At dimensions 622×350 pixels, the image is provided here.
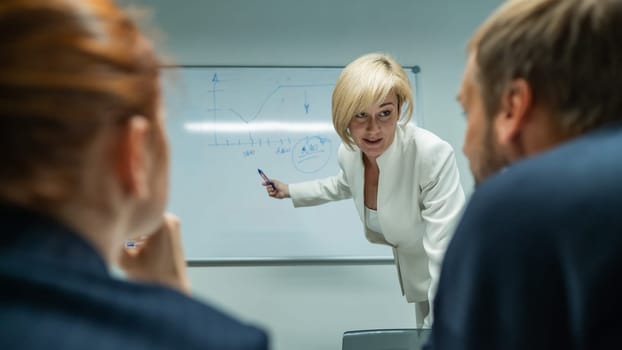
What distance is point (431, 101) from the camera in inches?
83.6

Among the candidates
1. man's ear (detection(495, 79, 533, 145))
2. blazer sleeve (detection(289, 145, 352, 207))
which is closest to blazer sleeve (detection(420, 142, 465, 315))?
blazer sleeve (detection(289, 145, 352, 207))

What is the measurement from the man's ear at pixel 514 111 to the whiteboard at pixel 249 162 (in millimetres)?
1476

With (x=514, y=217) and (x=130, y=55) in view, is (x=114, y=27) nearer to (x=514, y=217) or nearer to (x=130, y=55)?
(x=130, y=55)

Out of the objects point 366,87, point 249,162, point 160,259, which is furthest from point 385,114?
point 160,259

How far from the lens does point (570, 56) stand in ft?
1.75

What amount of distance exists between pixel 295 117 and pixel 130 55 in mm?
1699

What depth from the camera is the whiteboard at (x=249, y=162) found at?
2.06 metres

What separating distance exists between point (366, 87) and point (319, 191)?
1.94ft

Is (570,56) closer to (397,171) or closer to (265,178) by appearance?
(397,171)

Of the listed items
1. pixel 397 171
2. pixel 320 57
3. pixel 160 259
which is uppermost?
pixel 320 57

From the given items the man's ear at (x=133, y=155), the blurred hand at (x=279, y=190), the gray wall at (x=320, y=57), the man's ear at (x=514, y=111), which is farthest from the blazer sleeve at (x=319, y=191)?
the man's ear at (x=133, y=155)

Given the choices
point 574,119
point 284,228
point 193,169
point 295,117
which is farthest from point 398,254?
point 574,119

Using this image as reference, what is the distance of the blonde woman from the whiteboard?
1.01 feet

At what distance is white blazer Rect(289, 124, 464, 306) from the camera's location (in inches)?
60.1
